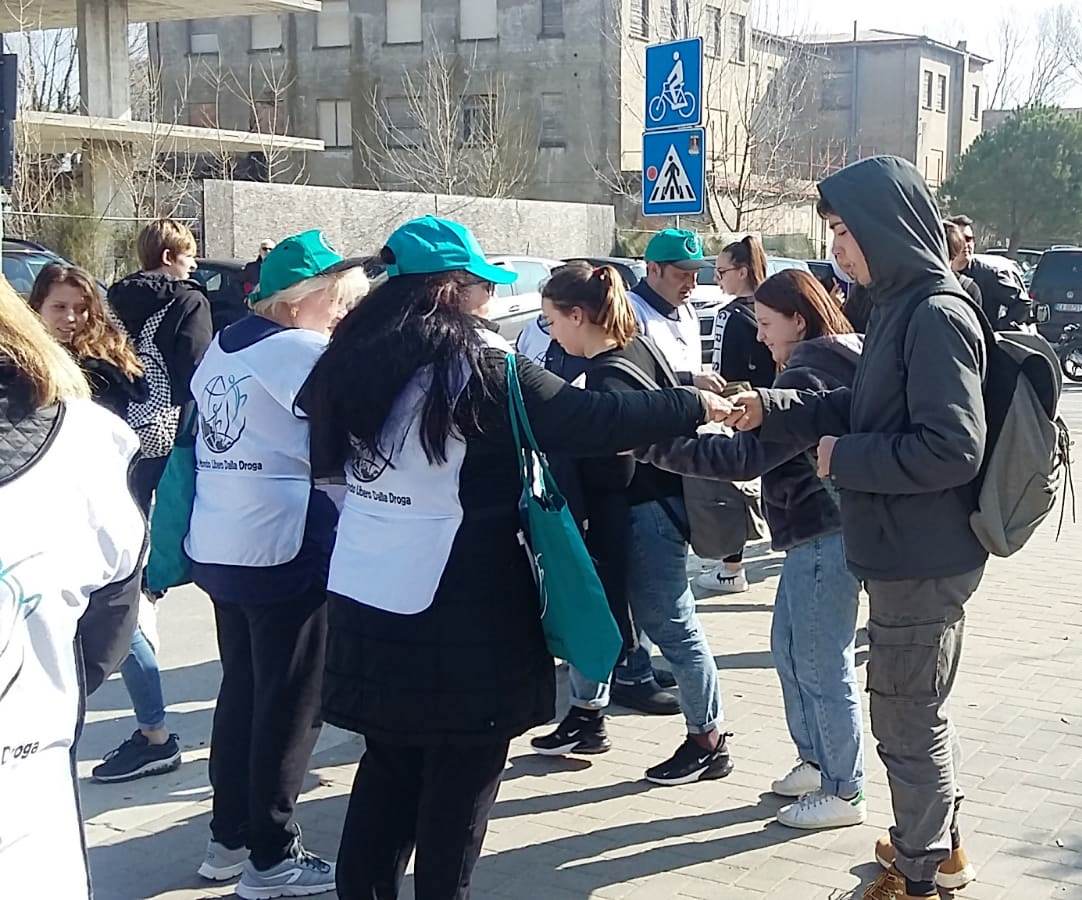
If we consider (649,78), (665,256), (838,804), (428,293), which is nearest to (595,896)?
(838,804)

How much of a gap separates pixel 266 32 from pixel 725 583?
41.9 m

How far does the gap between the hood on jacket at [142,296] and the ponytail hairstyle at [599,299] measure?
2167mm

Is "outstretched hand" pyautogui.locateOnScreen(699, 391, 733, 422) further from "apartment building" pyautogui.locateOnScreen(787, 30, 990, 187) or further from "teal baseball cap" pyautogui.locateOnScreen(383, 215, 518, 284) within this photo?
"apartment building" pyautogui.locateOnScreen(787, 30, 990, 187)

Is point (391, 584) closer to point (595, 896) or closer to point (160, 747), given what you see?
point (595, 896)

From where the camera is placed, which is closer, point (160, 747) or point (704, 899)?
point (704, 899)

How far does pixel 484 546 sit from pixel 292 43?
45648 mm

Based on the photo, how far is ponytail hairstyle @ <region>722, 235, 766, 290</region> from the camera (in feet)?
24.2

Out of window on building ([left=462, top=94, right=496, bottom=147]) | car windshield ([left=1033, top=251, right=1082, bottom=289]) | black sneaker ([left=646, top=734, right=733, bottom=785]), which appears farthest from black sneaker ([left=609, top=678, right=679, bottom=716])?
window on building ([left=462, top=94, right=496, bottom=147])

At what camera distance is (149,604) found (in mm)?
4656

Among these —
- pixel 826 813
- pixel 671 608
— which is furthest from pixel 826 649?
pixel 671 608

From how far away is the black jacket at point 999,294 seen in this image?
9953mm

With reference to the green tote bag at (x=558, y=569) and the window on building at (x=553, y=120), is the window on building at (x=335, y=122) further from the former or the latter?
the green tote bag at (x=558, y=569)

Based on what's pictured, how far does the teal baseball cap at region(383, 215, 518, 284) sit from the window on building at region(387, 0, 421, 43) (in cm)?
4313

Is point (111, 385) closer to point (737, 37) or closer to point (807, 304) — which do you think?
point (807, 304)
